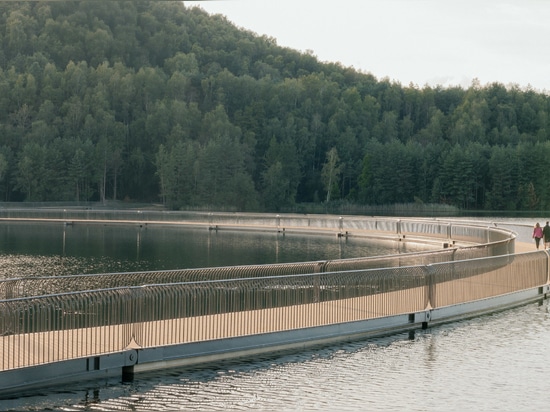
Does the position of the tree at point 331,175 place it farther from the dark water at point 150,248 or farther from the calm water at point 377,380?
the calm water at point 377,380

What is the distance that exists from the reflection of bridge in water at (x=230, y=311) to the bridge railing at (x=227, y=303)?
3cm

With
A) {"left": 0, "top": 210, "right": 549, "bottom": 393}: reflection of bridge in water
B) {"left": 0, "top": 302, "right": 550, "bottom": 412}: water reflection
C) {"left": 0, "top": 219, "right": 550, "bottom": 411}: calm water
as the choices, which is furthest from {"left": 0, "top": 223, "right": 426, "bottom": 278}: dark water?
{"left": 0, "top": 302, "right": 550, "bottom": 412}: water reflection

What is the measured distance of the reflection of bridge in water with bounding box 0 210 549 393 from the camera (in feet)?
Result: 57.2

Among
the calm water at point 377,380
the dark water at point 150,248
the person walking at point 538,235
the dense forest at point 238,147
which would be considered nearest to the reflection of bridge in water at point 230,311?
the calm water at point 377,380

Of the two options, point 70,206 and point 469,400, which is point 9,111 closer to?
point 70,206

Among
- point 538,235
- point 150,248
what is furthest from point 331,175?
point 538,235

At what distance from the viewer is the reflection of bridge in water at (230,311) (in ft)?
57.2

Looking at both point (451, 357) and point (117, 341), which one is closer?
point (117, 341)

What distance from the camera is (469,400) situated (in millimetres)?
16562

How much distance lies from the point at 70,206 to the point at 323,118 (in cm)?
Answer: 6891

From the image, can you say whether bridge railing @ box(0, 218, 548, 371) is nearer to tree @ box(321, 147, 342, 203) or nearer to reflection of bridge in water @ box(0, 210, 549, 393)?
reflection of bridge in water @ box(0, 210, 549, 393)

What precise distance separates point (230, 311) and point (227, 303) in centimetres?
26

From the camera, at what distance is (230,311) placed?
68.0ft

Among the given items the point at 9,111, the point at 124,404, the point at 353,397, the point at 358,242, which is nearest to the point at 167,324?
the point at 124,404
